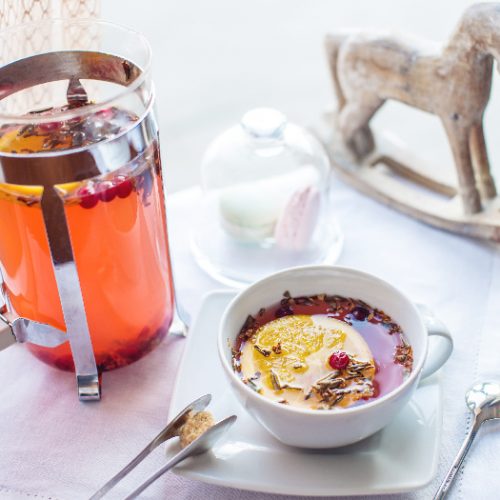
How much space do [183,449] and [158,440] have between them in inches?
1.6

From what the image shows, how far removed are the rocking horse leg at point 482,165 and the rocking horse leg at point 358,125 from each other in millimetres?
144

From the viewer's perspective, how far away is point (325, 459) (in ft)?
2.45

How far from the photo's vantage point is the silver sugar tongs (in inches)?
28.5

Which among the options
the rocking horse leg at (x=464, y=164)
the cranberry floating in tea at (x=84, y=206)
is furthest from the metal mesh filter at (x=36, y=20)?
the rocking horse leg at (x=464, y=164)

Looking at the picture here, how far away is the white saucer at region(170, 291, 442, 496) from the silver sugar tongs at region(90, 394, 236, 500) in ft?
0.05

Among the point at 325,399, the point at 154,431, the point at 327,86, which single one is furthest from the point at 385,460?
the point at 327,86

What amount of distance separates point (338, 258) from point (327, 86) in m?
0.60

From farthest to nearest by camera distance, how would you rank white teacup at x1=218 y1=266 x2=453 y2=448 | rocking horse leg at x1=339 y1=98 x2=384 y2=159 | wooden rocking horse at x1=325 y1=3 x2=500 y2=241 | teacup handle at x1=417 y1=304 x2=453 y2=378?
rocking horse leg at x1=339 y1=98 x2=384 y2=159, wooden rocking horse at x1=325 y1=3 x2=500 y2=241, teacup handle at x1=417 y1=304 x2=453 y2=378, white teacup at x1=218 y1=266 x2=453 y2=448

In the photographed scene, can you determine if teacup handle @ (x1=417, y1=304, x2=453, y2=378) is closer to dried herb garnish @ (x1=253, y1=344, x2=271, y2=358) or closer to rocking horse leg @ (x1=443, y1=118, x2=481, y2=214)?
dried herb garnish @ (x1=253, y1=344, x2=271, y2=358)

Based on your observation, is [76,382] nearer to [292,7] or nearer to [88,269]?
[88,269]

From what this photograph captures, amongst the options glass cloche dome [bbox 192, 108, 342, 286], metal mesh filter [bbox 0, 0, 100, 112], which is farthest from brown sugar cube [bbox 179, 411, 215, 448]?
metal mesh filter [bbox 0, 0, 100, 112]

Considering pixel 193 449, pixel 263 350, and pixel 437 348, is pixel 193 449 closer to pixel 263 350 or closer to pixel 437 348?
pixel 263 350

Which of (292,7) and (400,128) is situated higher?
(292,7)

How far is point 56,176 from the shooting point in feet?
2.36
